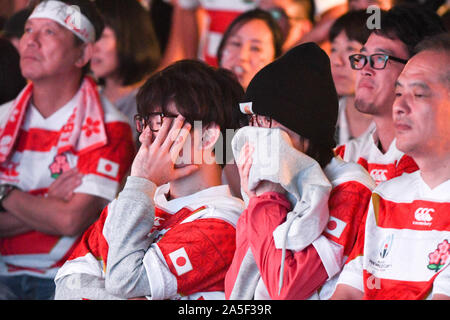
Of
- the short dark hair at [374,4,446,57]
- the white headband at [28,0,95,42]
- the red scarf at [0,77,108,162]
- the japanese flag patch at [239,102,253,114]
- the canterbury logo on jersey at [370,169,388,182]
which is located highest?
the white headband at [28,0,95,42]

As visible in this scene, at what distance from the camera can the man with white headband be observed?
96.5 inches

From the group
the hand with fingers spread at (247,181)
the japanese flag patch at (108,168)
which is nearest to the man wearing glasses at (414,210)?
the hand with fingers spread at (247,181)

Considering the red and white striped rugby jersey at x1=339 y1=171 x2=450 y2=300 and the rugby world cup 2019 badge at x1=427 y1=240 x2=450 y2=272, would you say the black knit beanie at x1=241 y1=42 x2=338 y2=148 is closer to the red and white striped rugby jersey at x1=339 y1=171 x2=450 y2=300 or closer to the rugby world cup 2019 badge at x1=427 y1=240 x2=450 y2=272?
the red and white striped rugby jersey at x1=339 y1=171 x2=450 y2=300

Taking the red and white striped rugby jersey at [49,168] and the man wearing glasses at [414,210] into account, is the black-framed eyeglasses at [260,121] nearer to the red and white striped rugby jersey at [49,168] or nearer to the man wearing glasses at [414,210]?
the man wearing glasses at [414,210]

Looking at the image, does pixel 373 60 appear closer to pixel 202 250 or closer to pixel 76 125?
pixel 202 250

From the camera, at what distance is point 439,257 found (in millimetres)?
1472

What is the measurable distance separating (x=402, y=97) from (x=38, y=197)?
1.37 m

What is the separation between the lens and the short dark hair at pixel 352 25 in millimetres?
2344

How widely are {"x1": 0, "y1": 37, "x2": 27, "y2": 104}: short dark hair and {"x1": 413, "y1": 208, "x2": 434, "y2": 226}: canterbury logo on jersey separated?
1.86 metres

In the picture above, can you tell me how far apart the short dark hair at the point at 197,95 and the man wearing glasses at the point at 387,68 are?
36cm

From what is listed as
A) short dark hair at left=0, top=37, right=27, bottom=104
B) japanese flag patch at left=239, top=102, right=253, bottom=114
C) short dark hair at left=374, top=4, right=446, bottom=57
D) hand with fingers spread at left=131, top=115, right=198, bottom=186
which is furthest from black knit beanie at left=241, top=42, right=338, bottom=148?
short dark hair at left=0, top=37, right=27, bottom=104

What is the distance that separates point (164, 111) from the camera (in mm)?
1890

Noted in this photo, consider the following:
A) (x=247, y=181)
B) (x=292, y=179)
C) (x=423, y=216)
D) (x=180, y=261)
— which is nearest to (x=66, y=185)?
(x=180, y=261)

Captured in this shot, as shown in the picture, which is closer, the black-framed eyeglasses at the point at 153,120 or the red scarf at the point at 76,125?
the black-framed eyeglasses at the point at 153,120
